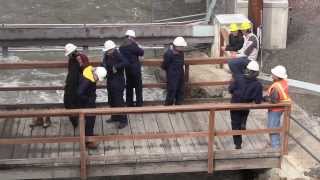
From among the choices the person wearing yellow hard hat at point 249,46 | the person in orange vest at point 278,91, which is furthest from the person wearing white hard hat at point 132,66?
the person in orange vest at point 278,91

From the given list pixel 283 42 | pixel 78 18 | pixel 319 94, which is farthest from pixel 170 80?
pixel 78 18

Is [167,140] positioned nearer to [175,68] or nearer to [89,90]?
[175,68]

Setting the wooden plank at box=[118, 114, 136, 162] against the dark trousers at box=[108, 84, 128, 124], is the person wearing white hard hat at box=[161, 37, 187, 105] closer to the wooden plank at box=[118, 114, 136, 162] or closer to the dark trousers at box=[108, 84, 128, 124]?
the dark trousers at box=[108, 84, 128, 124]

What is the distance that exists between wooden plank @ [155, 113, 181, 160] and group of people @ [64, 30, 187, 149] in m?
0.39

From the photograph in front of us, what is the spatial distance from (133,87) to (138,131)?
39.1 inches

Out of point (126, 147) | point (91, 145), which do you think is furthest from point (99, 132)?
point (126, 147)

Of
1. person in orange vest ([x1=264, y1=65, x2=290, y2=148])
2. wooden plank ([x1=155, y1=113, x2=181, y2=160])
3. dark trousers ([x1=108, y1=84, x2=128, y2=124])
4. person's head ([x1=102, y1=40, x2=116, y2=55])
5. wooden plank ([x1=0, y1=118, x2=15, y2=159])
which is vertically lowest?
wooden plank ([x1=155, y1=113, x2=181, y2=160])

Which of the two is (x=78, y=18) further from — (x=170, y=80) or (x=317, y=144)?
(x=317, y=144)

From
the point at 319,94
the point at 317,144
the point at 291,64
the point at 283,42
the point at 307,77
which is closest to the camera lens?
the point at 317,144

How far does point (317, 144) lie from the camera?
1014 centimetres

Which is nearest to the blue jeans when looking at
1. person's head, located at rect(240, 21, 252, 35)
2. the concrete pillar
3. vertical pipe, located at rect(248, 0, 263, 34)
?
person's head, located at rect(240, 21, 252, 35)

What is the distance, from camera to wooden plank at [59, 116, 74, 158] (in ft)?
31.3

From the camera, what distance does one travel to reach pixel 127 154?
30.8 feet

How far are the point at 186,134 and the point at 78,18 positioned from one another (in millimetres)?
14273
